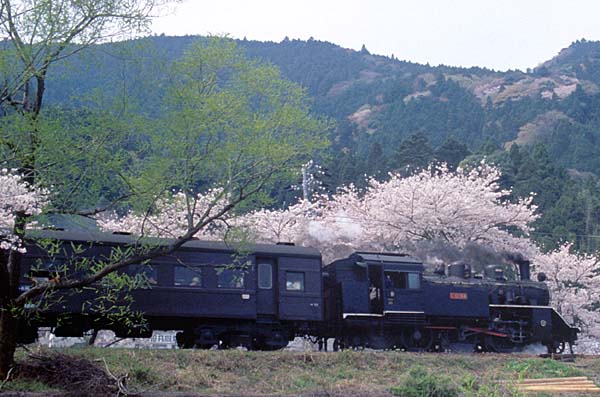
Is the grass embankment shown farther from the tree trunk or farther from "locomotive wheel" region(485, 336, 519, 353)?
"locomotive wheel" region(485, 336, 519, 353)

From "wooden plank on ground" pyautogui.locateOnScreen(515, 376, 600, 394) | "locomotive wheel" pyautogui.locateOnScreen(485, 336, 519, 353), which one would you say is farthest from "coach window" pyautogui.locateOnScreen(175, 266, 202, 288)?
"locomotive wheel" pyautogui.locateOnScreen(485, 336, 519, 353)

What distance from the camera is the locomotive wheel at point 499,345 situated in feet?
84.3

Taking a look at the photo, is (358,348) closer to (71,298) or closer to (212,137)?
(71,298)

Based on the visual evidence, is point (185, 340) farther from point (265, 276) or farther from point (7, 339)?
point (7, 339)

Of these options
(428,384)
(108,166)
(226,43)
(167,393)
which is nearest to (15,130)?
(108,166)

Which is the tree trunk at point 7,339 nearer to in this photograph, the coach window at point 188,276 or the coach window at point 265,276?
the coach window at point 188,276

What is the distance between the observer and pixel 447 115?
144 m

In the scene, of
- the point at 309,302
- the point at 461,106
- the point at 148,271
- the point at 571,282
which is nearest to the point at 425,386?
the point at 309,302

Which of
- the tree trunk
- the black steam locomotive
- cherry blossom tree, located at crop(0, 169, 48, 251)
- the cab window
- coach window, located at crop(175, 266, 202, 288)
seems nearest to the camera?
cherry blossom tree, located at crop(0, 169, 48, 251)

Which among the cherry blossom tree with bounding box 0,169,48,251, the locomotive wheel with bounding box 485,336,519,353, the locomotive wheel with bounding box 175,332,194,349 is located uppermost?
the cherry blossom tree with bounding box 0,169,48,251

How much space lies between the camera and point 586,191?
7131cm

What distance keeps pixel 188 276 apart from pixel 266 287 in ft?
7.95

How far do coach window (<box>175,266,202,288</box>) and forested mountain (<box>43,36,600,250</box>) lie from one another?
566 cm

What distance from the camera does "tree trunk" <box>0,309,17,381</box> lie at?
14539mm
